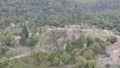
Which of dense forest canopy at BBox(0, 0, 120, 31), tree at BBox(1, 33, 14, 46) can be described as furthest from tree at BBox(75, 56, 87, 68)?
dense forest canopy at BBox(0, 0, 120, 31)

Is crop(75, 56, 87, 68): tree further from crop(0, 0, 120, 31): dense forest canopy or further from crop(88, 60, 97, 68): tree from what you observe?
crop(0, 0, 120, 31): dense forest canopy

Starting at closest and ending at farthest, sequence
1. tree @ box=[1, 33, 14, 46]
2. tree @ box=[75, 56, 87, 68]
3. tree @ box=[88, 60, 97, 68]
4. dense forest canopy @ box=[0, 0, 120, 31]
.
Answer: tree @ box=[88, 60, 97, 68], tree @ box=[75, 56, 87, 68], tree @ box=[1, 33, 14, 46], dense forest canopy @ box=[0, 0, 120, 31]

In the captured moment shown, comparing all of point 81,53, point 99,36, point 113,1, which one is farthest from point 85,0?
point 81,53

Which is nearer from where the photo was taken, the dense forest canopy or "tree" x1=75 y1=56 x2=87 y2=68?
"tree" x1=75 y1=56 x2=87 y2=68

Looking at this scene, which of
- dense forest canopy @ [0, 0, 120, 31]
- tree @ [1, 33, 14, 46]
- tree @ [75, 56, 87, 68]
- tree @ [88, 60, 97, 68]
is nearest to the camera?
tree @ [88, 60, 97, 68]

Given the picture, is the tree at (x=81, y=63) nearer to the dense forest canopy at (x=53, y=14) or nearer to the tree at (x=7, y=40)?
the tree at (x=7, y=40)

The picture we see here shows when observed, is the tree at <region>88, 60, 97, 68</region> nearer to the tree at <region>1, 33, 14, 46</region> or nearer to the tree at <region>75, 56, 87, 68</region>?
the tree at <region>75, 56, 87, 68</region>

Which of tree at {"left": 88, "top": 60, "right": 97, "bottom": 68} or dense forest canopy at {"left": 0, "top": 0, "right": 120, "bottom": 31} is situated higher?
dense forest canopy at {"left": 0, "top": 0, "right": 120, "bottom": 31}

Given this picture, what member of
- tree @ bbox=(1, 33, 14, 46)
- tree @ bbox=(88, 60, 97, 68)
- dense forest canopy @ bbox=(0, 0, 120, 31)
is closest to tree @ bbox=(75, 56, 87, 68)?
tree @ bbox=(88, 60, 97, 68)
